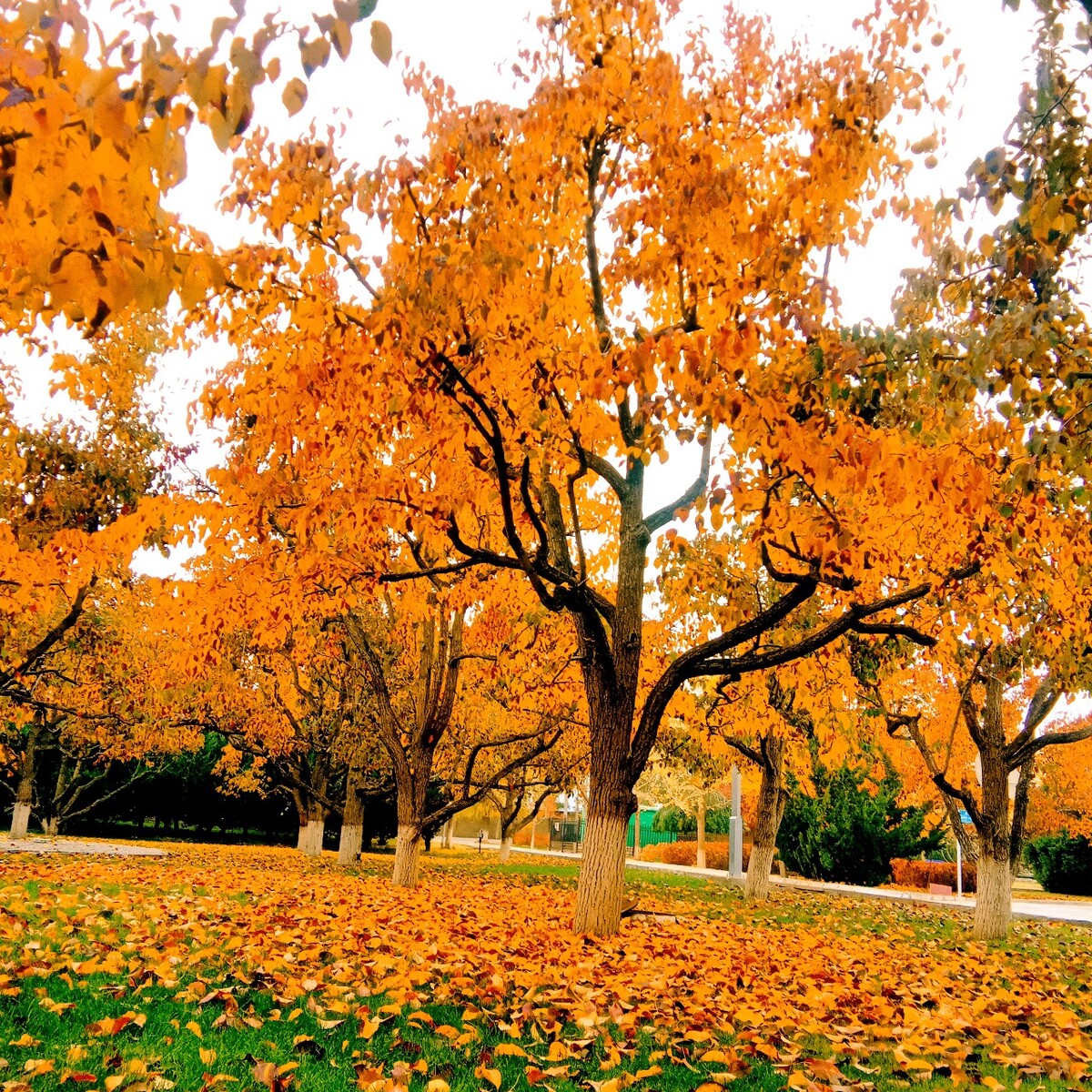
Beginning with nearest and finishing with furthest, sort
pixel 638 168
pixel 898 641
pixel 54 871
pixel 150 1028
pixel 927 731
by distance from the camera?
pixel 150 1028, pixel 638 168, pixel 898 641, pixel 54 871, pixel 927 731

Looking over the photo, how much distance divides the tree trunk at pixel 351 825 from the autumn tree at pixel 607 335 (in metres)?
12.1

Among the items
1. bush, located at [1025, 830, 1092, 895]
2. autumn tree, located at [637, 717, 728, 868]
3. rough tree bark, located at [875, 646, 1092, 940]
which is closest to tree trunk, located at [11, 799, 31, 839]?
autumn tree, located at [637, 717, 728, 868]

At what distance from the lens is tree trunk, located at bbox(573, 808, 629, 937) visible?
7406 millimetres

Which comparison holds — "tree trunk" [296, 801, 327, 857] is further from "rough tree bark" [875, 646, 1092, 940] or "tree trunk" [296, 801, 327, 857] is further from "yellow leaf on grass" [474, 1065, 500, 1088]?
"yellow leaf on grass" [474, 1065, 500, 1088]

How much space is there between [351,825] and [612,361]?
15.8 metres

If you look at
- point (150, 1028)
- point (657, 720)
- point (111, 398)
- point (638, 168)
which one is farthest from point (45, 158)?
point (111, 398)

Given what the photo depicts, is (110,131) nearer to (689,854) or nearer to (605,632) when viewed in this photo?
(605,632)

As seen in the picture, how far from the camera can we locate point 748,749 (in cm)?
1458

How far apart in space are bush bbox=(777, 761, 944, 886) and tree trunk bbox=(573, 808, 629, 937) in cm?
2012

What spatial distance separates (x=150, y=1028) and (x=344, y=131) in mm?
6205

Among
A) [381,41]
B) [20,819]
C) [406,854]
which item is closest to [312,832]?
[20,819]

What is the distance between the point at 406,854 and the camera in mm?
12500

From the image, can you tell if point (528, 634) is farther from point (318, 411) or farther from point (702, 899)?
point (702, 899)

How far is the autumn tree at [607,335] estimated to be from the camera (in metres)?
5.54
